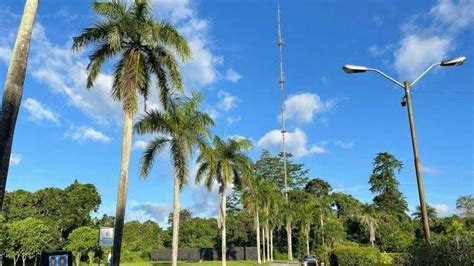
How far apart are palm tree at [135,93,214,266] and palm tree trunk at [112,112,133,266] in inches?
264

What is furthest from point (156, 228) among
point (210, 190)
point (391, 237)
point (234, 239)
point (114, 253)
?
point (114, 253)

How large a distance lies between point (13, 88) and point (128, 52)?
34.9 ft

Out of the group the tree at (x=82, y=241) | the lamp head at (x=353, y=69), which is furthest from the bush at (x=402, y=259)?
the tree at (x=82, y=241)

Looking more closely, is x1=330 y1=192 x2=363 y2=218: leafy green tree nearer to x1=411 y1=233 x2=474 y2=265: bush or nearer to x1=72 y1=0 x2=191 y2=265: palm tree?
x1=72 y1=0 x2=191 y2=265: palm tree

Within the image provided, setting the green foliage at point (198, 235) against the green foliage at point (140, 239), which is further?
the green foliage at point (198, 235)

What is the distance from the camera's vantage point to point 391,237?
8494 centimetres

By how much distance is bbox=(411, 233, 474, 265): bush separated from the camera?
463 inches

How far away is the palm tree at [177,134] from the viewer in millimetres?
26922

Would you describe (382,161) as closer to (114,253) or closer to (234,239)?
(234,239)

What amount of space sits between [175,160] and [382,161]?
10252 cm

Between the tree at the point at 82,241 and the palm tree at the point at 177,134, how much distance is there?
52.1 metres

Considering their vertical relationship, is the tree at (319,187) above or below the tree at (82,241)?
above

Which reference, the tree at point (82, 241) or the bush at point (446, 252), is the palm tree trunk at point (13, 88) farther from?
the tree at point (82, 241)

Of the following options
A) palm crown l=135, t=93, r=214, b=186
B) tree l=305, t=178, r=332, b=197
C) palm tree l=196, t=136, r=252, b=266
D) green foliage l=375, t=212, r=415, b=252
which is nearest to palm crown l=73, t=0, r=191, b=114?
palm crown l=135, t=93, r=214, b=186
